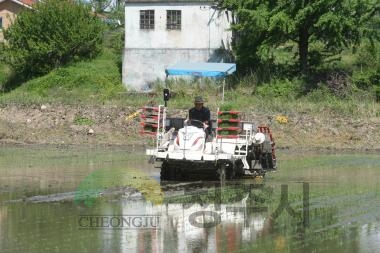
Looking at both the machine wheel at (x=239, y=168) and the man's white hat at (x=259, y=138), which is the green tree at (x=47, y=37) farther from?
the man's white hat at (x=259, y=138)

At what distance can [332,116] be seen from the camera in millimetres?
33781

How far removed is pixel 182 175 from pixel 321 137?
13709mm

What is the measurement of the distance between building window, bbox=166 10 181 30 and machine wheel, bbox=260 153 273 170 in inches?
1029

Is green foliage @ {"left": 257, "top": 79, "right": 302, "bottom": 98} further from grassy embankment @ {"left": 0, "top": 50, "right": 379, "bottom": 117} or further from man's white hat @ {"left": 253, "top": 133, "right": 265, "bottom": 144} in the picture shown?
man's white hat @ {"left": 253, "top": 133, "right": 265, "bottom": 144}

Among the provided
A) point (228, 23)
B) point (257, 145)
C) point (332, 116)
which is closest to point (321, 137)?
point (332, 116)

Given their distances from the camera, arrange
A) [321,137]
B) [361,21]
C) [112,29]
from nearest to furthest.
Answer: [321,137], [361,21], [112,29]

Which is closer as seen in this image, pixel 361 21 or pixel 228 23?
pixel 361 21

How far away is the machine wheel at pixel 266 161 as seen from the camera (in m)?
20.9

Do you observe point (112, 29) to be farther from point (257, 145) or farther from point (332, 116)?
point (257, 145)

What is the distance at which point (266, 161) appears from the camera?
2098 cm

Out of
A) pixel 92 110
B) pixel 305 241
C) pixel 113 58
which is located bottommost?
pixel 305 241

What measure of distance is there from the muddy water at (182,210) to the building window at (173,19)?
23.4m

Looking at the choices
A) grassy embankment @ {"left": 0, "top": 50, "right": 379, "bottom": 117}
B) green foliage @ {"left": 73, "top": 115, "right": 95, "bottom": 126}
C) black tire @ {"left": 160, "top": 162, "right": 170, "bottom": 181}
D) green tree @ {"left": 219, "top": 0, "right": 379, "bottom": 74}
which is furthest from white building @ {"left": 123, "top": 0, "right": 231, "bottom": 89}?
black tire @ {"left": 160, "top": 162, "right": 170, "bottom": 181}

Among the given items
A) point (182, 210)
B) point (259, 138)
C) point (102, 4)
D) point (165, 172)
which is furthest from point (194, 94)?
point (102, 4)
